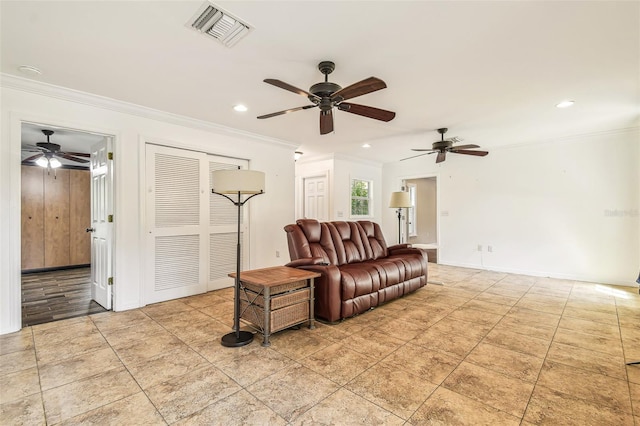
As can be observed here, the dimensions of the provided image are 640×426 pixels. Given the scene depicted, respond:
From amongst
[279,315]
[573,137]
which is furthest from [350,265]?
[573,137]

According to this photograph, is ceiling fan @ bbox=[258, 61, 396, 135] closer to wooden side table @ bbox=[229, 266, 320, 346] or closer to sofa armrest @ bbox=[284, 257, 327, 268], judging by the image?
sofa armrest @ bbox=[284, 257, 327, 268]

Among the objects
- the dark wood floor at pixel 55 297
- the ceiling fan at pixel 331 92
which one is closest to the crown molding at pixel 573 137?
the ceiling fan at pixel 331 92

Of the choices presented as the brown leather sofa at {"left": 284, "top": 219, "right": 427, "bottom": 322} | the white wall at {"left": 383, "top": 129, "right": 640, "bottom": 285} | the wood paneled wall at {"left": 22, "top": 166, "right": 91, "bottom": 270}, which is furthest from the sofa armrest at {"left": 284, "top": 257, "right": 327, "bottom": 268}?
the wood paneled wall at {"left": 22, "top": 166, "right": 91, "bottom": 270}

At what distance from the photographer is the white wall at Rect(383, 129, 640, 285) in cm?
465

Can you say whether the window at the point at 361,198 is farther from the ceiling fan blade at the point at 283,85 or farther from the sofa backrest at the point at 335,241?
the ceiling fan blade at the point at 283,85

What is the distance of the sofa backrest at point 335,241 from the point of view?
11.7 ft

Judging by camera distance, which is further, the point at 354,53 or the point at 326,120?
the point at 326,120

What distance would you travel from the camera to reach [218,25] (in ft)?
6.65

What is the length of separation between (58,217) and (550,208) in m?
9.28

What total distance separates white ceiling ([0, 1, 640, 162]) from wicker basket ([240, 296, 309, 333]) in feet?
7.07

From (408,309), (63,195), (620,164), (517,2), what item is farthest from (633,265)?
(63,195)

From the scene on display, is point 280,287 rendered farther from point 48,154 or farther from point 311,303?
point 48,154

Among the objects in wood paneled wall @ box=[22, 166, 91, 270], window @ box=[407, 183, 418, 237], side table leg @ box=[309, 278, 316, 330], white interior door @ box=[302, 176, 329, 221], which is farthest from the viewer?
window @ box=[407, 183, 418, 237]

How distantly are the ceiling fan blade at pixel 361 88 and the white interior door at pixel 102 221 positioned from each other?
2.90m
